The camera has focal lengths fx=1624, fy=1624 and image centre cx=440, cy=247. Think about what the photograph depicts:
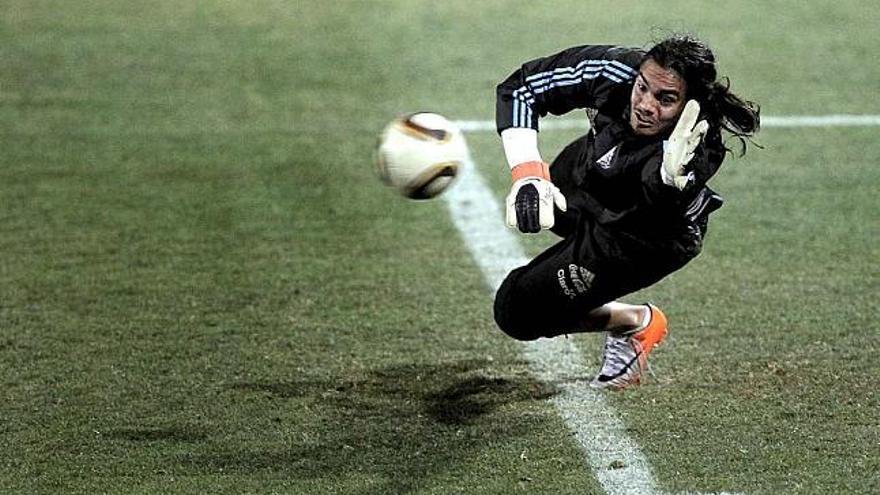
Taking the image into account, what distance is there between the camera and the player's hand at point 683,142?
559cm

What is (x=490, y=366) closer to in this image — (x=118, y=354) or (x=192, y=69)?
(x=118, y=354)

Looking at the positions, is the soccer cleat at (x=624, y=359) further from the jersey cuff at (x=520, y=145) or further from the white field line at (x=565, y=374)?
the jersey cuff at (x=520, y=145)

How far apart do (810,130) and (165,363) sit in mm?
5492

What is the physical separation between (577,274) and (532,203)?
59cm

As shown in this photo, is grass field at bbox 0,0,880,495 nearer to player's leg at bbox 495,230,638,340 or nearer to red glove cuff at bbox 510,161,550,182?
player's leg at bbox 495,230,638,340

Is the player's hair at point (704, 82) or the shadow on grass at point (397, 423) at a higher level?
the player's hair at point (704, 82)

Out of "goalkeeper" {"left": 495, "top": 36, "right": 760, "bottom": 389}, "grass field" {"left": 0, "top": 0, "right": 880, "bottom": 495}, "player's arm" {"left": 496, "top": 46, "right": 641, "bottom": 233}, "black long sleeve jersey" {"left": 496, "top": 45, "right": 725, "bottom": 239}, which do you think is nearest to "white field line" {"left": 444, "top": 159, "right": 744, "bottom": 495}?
"grass field" {"left": 0, "top": 0, "right": 880, "bottom": 495}

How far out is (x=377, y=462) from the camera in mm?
5723

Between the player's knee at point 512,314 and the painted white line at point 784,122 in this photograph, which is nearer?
the player's knee at point 512,314

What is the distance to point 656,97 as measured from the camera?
589cm

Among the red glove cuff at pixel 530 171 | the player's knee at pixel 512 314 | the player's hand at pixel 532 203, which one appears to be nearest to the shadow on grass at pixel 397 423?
the player's knee at pixel 512 314

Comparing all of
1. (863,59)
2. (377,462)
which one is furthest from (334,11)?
(377,462)

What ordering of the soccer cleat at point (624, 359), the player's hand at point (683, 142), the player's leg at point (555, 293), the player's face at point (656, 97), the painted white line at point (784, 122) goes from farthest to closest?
the painted white line at point (784, 122) → the soccer cleat at point (624, 359) → the player's leg at point (555, 293) → the player's face at point (656, 97) → the player's hand at point (683, 142)

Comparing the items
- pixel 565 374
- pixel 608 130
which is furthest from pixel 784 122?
pixel 608 130
